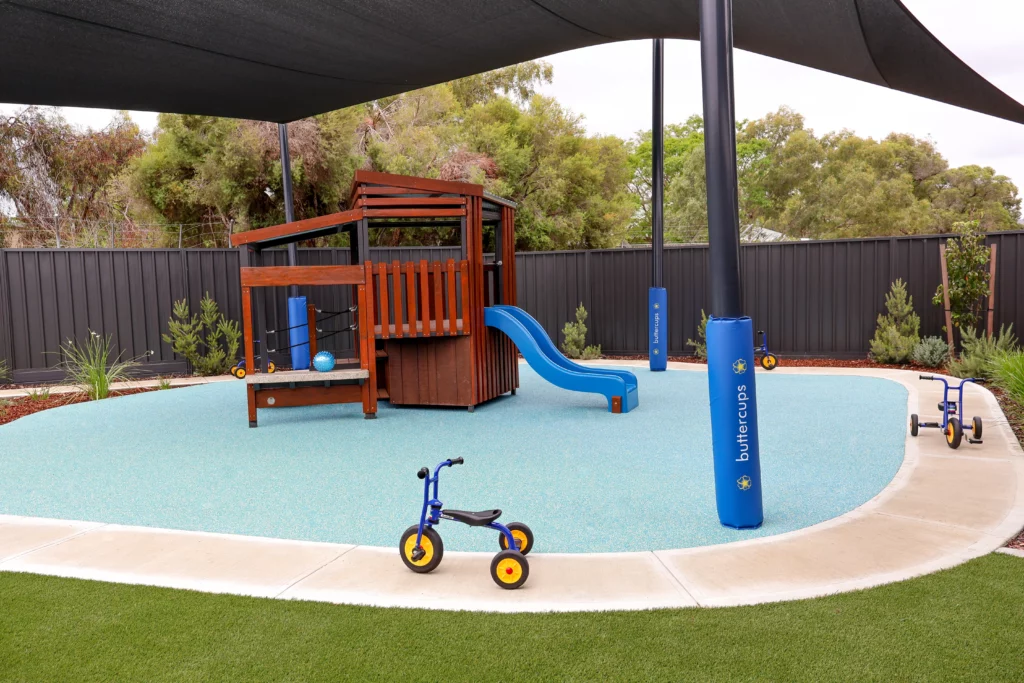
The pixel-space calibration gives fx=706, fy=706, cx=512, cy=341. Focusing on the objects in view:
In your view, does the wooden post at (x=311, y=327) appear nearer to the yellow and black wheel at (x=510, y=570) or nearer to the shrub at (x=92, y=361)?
the shrub at (x=92, y=361)

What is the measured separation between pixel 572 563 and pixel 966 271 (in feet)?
32.5

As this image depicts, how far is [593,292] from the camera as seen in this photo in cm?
1423

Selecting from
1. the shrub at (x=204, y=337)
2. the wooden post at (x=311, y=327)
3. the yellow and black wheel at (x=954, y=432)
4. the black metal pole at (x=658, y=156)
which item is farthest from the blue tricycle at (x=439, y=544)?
the shrub at (x=204, y=337)

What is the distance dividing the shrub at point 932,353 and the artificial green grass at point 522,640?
8975 millimetres

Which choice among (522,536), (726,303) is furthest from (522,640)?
(726,303)

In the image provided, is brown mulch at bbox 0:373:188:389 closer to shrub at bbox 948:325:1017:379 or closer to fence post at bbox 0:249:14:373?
fence post at bbox 0:249:14:373

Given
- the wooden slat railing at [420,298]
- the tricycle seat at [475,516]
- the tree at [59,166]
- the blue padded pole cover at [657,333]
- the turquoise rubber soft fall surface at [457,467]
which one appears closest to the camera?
the tricycle seat at [475,516]

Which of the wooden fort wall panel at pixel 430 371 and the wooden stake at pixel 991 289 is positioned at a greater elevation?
the wooden stake at pixel 991 289

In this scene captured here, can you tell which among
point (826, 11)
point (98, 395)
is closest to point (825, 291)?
point (826, 11)

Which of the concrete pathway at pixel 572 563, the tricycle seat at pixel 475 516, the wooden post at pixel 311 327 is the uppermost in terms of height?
the wooden post at pixel 311 327

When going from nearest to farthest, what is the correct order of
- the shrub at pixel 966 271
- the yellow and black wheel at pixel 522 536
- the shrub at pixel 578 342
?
the yellow and black wheel at pixel 522 536 → the shrub at pixel 966 271 → the shrub at pixel 578 342

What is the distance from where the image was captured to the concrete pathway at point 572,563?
318 cm

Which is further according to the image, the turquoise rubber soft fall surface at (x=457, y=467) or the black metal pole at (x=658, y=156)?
the black metal pole at (x=658, y=156)

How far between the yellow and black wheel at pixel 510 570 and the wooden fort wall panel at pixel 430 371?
5196 millimetres
